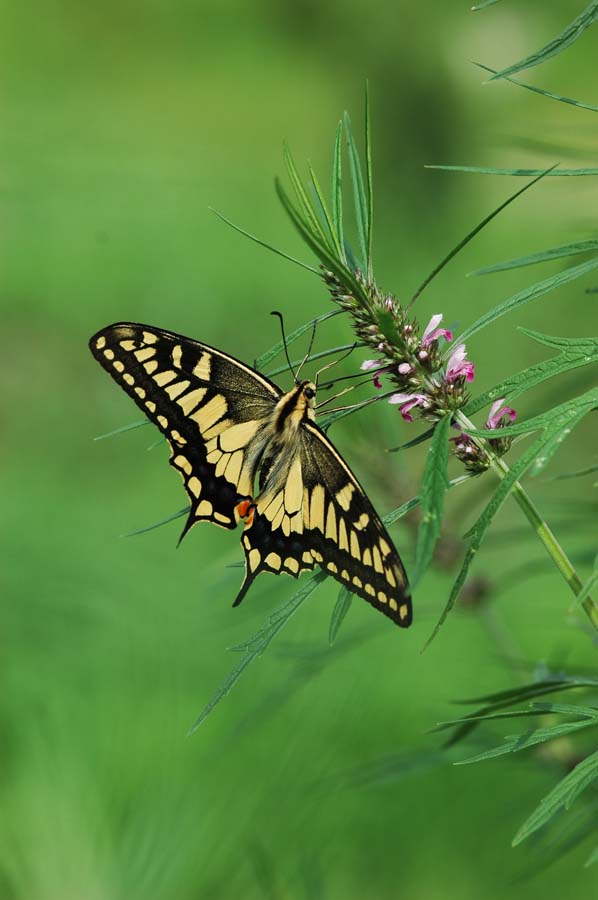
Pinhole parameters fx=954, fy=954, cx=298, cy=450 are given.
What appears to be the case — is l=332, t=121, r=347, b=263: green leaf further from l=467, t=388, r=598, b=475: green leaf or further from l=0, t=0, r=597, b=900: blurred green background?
l=0, t=0, r=597, b=900: blurred green background

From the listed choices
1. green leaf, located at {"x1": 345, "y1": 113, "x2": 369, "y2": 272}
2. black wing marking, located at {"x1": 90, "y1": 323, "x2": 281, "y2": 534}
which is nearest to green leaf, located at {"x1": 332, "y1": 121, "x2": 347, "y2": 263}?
green leaf, located at {"x1": 345, "y1": 113, "x2": 369, "y2": 272}

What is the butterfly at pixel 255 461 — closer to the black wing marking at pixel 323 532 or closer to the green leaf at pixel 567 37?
the black wing marking at pixel 323 532

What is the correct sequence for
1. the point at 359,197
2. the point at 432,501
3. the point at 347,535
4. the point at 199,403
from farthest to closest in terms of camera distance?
1. the point at 199,403
2. the point at 347,535
3. the point at 359,197
4. the point at 432,501

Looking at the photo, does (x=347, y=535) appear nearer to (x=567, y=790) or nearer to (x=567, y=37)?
(x=567, y=790)

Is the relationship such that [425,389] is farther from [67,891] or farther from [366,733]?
[366,733]

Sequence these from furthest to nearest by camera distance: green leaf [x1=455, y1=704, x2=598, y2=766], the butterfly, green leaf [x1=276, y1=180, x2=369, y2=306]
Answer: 1. the butterfly
2. green leaf [x1=455, y1=704, x2=598, y2=766]
3. green leaf [x1=276, y1=180, x2=369, y2=306]

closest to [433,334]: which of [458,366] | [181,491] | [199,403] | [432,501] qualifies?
[458,366]

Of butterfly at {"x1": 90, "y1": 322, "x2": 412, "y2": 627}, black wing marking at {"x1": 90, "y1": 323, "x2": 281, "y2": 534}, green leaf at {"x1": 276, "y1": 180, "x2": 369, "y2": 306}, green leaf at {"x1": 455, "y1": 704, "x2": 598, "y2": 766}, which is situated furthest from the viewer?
black wing marking at {"x1": 90, "y1": 323, "x2": 281, "y2": 534}

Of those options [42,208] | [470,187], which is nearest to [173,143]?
[42,208]
